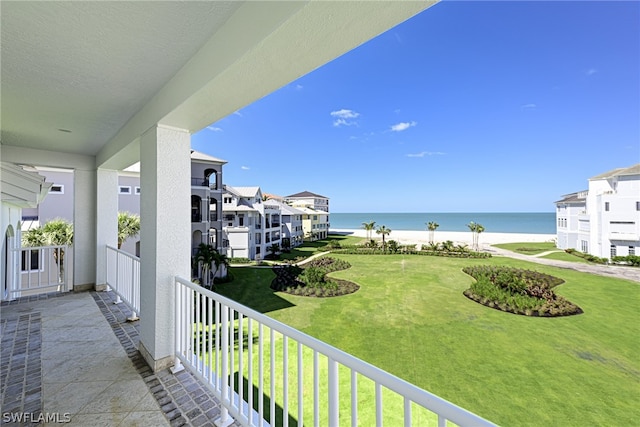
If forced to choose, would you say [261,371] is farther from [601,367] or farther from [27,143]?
[601,367]

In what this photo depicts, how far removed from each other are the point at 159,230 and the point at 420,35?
26.3 metres

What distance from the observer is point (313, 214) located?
25.9m

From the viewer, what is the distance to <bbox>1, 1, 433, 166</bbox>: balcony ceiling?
41.0 inches

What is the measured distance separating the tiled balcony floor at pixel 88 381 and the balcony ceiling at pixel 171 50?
2.00m

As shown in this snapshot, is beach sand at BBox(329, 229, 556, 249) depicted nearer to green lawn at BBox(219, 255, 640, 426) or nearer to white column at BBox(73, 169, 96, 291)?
green lawn at BBox(219, 255, 640, 426)

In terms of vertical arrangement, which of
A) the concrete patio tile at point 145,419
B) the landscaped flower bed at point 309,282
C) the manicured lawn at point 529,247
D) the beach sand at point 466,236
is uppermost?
the concrete patio tile at point 145,419

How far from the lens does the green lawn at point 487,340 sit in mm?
8469

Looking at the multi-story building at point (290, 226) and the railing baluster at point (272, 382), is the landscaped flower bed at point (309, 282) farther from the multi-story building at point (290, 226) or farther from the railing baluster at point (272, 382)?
the railing baluster at point (272, 382)

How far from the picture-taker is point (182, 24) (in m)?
1.33

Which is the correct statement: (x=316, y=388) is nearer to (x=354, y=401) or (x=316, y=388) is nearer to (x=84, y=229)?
(x=354, y=401)

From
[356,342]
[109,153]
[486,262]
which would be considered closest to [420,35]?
[486,262]

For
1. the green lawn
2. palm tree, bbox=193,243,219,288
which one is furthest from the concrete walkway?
palm tree, bbox=193,243,219,288

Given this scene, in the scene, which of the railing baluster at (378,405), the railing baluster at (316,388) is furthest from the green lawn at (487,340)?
the railing baluster at (378,405)

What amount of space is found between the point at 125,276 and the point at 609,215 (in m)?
25.9
